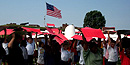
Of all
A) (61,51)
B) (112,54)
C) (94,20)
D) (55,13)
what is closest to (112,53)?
(112,54)

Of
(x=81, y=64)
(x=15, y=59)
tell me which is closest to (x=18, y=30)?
(x=15, y=59)

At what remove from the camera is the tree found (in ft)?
223

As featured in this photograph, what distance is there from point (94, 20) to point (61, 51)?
63290mm

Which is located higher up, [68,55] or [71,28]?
[71,28]

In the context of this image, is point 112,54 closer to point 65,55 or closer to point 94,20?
point 65,55

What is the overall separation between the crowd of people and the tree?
5984 centimetres

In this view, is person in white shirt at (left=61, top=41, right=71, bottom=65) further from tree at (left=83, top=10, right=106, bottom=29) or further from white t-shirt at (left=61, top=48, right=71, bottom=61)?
tree at (left=83, top=10, right=106, bottom=29)

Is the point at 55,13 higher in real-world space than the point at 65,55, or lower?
higher

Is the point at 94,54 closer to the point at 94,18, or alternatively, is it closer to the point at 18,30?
the point at 18,30

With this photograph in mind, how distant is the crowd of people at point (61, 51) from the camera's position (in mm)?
3644

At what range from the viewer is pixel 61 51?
23.1 feet

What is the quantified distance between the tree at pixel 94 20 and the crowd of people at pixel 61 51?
59843 mm

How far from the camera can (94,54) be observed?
181 inches

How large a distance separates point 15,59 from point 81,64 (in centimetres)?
368
